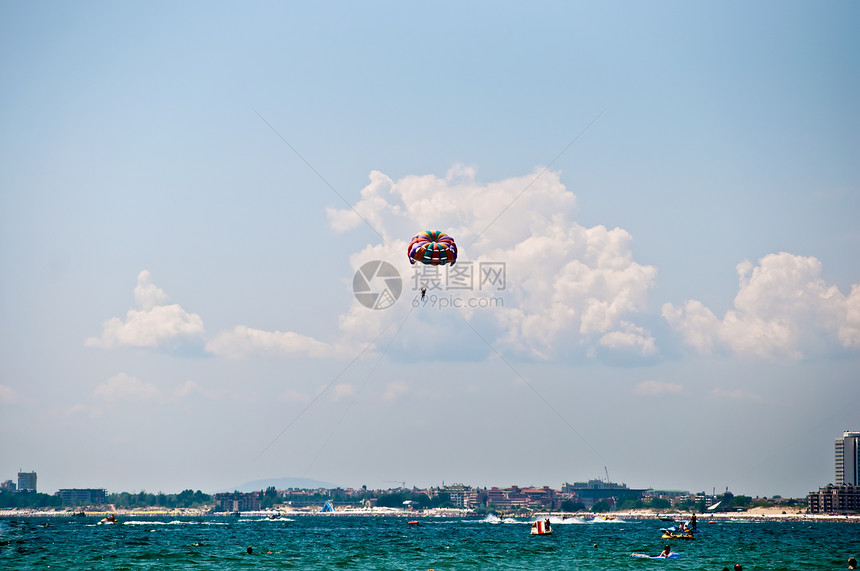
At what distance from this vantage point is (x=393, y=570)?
6544cm

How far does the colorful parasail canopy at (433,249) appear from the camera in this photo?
67.7 metres

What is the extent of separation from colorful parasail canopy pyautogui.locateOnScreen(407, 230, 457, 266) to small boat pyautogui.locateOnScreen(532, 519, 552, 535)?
5639cm

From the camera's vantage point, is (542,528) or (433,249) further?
(542,528)

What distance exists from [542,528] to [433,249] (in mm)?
66132

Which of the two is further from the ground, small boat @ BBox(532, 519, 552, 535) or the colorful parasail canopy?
the colorful parasail canopy

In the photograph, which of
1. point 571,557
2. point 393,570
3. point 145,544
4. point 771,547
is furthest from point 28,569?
point 771,547

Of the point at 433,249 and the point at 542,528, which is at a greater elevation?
the point at 433,249

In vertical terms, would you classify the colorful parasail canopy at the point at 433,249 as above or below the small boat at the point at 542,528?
above

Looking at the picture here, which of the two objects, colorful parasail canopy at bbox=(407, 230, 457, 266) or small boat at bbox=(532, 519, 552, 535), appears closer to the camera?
colorful parasail canopy at bbox=(407, 230, 457, 266)

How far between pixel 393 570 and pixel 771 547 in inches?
2023

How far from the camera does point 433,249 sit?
222 ft

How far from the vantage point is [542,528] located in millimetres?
121875

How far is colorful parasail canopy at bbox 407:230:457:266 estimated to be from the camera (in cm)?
6769

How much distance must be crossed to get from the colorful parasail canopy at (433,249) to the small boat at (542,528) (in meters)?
56.4
